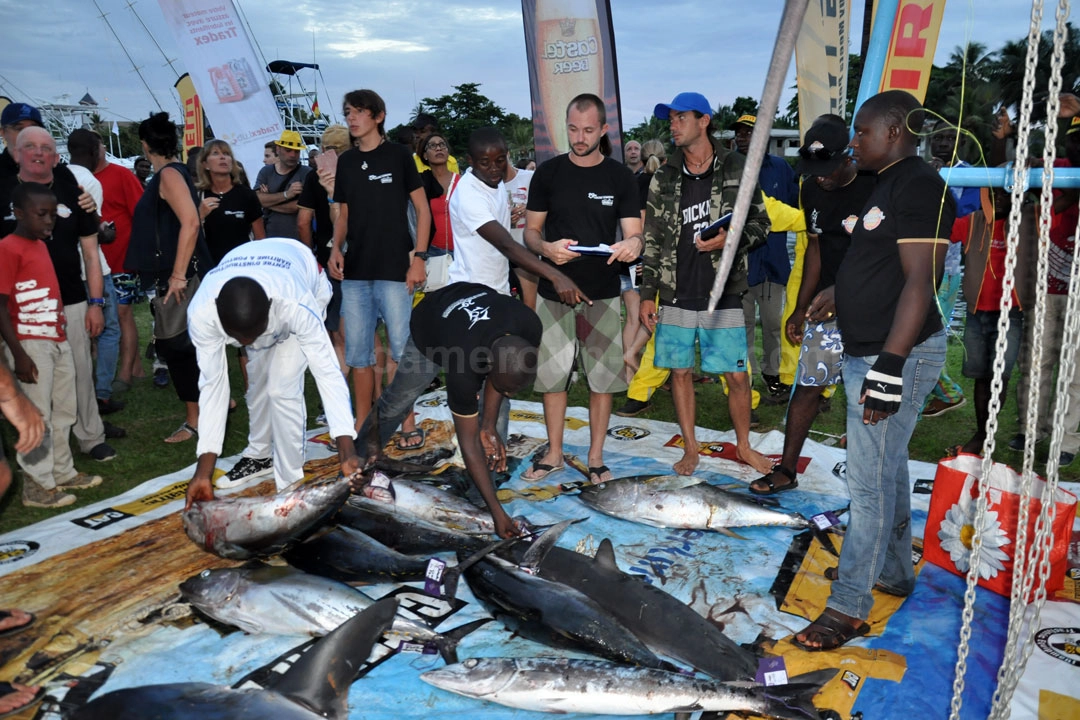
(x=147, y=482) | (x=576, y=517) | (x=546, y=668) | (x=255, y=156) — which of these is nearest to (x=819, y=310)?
(x=576, y=517)

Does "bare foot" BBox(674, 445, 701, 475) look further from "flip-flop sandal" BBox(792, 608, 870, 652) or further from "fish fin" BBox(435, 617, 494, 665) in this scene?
"fish fin" BBox(435, 617, 494, 665)

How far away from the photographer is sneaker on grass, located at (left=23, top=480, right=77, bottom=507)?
4.33m

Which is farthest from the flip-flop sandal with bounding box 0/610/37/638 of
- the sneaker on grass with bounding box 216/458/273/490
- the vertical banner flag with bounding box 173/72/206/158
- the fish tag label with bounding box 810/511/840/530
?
the vertical banner flag with bounding box 173/72/206/158

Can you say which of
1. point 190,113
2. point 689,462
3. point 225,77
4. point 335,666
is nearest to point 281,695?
point 335,666

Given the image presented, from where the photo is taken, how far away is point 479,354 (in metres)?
3.36

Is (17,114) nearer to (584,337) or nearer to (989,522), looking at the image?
(584,337)

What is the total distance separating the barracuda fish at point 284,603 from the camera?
3.01m

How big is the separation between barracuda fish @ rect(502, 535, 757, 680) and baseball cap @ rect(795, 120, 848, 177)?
2.32 m

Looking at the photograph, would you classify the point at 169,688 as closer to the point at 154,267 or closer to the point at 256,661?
the point at 256,661

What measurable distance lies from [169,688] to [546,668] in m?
1.27

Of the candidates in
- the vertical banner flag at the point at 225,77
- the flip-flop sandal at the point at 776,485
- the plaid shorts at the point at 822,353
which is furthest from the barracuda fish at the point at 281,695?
the vertical banner flag at the point at 225,77

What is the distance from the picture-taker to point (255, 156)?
1040 centimetres

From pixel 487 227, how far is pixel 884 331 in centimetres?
217

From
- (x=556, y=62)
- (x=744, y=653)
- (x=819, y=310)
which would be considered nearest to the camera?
(x=744, y=653)
